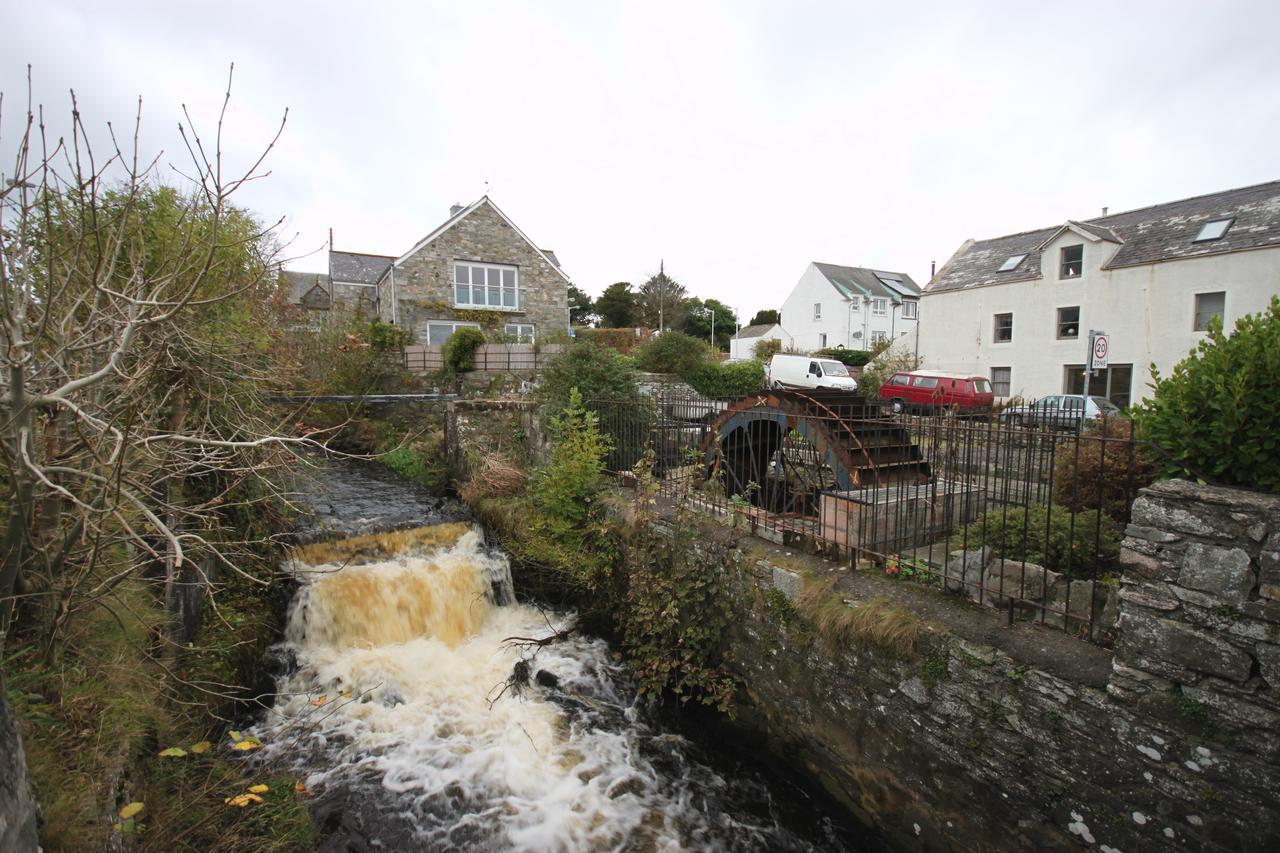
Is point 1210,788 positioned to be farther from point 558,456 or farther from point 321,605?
point 321,605

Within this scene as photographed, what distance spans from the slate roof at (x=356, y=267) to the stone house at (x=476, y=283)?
375cm

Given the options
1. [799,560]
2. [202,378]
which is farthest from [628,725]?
[202,378]

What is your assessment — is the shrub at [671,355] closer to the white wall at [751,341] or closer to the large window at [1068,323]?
the large window at [1068,323]

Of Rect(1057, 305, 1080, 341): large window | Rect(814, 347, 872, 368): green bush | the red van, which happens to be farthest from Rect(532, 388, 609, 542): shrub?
Rect(814, 347, 872, 368): green bush

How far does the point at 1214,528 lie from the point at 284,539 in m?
9.69

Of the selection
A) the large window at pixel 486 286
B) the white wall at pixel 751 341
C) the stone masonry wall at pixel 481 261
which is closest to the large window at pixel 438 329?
the stone masonry wall at pixel 481 261

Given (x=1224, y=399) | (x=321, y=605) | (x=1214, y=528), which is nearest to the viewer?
(x=1214, y=528)

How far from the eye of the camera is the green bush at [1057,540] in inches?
201

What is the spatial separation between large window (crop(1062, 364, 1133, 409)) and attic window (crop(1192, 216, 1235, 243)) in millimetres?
4389

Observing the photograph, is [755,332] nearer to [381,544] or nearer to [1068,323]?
[1068,323]

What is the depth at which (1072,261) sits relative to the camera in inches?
869

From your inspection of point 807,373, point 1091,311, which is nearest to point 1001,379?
point 1091,311

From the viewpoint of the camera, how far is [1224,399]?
11.6ft

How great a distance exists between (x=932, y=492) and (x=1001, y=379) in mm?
21795
